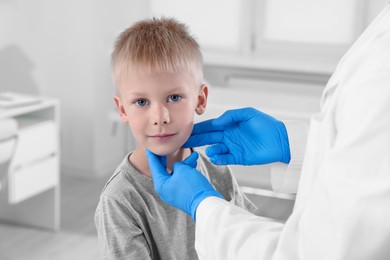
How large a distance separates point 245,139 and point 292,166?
13 centimetres

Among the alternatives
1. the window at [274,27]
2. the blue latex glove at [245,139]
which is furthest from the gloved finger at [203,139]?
the window at [274,27]

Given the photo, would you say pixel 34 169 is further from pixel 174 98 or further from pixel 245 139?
pixel 174 98

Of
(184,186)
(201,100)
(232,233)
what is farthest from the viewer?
(201,100)

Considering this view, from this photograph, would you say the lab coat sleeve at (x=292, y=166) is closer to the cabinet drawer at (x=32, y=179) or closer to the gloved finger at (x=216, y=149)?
the gloved finger at (x=216, y=149)

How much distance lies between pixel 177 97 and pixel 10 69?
9.67ft

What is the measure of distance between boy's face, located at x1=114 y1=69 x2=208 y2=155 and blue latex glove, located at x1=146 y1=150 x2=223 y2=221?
0.20ft

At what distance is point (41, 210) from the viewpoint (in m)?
3.17

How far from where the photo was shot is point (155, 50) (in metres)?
1.26

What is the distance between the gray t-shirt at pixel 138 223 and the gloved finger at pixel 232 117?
22cm

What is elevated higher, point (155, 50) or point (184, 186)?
point (155, 50)

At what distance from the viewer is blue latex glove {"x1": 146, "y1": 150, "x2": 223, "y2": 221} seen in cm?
114

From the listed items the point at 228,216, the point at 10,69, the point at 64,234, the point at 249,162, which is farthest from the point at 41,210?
the point at 228,216

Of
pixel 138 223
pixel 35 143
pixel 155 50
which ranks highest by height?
pixel 155 50

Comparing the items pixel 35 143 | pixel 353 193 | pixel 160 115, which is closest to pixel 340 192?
pixel 353 193
